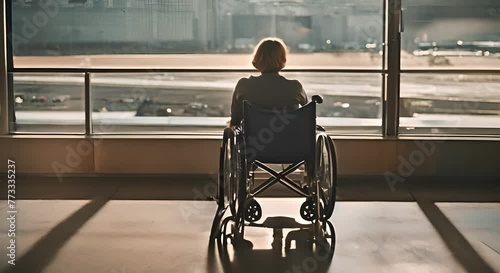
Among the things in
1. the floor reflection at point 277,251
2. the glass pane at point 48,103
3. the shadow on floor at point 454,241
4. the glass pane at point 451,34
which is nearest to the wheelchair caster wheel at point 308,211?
the floor reflection at point 277,251

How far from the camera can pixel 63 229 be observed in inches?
190

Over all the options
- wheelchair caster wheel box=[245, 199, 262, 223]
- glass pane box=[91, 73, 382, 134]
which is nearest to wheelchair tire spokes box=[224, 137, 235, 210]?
wheelchair caster wheel box=[245, 199, 262, 223]

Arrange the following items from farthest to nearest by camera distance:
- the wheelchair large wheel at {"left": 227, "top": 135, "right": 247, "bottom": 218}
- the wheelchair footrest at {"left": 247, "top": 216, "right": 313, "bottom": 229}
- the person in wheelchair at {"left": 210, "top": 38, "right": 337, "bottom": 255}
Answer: the wheelchair footrest at {"left": 247, "top": 216, "right": 313, "bottom": 229} < the person in wheelchair at {"left": 210, "top": 38, "right": 337, "bottom": 255} < the wheelchair large wheel at {"left": 227, "top": 135, "right": 247, "bottom": 218}

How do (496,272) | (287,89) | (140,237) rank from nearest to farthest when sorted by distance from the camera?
(496,272) → (140,237) → (287,89)

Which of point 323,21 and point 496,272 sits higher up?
point 323,21

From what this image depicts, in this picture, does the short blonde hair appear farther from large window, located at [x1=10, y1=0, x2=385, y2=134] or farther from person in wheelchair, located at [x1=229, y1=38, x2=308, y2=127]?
large window, located at [x1=10, y1=0, x2=385, y2=134]

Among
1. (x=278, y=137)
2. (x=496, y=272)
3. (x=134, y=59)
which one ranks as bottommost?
(x=496, y=272)

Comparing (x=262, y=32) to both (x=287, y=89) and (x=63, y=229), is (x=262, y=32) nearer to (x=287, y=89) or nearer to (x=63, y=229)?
(x=287, y=89)

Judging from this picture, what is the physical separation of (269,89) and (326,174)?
0.61 meters

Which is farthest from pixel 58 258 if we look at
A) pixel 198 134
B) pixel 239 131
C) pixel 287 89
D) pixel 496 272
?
pixel 198 134

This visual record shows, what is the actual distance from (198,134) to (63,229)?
6.72ft

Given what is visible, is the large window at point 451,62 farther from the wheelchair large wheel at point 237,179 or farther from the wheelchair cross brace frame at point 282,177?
the wheelchair large wheel at point 237,179

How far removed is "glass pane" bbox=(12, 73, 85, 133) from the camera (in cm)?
671

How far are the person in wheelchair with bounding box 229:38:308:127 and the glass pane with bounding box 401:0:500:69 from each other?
73.4 inches
